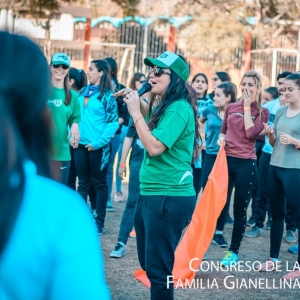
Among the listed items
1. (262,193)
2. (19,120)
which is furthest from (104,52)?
(19,120)

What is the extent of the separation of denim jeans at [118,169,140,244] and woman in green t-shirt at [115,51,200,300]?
85.4 inches

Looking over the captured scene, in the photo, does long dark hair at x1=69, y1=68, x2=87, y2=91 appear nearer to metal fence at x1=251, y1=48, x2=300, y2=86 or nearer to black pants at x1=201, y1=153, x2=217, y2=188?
black pants at x1=201, y1=153, x2=217, y2=188

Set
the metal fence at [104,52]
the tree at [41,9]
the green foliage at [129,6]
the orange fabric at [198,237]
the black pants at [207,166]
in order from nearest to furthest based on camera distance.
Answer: the orange fabric at [198,237]
the black pants at [207,166]
the metal fence at [104,52]
the tree at [41,9]
the green foliage at [129,6]

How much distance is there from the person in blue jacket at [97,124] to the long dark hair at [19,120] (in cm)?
583

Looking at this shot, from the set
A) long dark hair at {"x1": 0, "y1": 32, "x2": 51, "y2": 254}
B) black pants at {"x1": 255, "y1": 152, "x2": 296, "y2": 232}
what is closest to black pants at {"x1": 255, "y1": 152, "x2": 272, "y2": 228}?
black pants at {"x1": 255, "y1": 152, "x2": 296, "y2": 232}

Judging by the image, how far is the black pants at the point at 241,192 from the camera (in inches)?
251

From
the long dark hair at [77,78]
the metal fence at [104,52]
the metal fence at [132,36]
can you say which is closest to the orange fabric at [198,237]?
the long dark hair at [77,78]

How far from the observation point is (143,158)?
205 inches

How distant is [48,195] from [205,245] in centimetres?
456

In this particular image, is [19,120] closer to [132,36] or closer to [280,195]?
[280,195]

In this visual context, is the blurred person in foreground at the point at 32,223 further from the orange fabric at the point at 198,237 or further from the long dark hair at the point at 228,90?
the long dark hair at the point at 228,90

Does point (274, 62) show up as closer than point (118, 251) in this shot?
No

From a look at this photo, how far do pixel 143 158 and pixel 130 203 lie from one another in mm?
1342

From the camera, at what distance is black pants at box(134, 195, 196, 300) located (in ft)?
13.2
